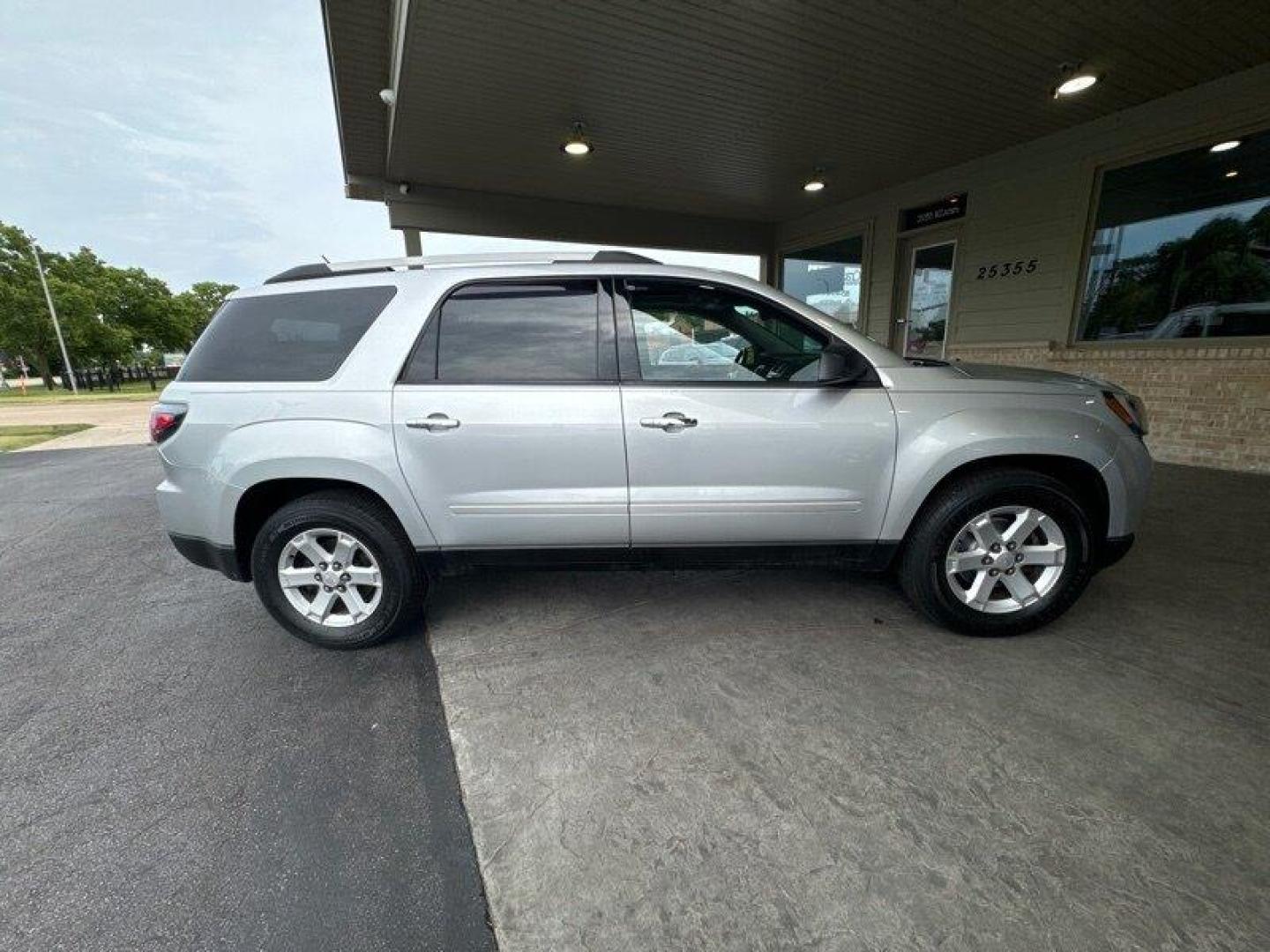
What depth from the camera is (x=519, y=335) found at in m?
2.67

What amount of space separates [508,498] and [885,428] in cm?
182

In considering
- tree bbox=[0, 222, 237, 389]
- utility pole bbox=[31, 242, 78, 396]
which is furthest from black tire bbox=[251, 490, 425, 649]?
utility pole bbox=[31, 242, 78, 396]

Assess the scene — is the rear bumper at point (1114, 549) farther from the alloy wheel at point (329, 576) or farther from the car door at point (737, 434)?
the alloy wheel at point (329, 576)

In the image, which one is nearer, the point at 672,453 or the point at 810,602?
the point at 672,453

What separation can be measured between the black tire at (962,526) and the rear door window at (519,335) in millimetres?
1803

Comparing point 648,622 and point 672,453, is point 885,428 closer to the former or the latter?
point 672,453

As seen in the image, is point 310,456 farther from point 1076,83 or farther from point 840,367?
point 1076,83

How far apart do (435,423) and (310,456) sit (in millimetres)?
608

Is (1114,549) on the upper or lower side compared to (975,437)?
lower

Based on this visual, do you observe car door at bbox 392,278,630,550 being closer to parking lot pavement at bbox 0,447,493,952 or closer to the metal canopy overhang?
parking lot pavement at bbox 0,447,493,952

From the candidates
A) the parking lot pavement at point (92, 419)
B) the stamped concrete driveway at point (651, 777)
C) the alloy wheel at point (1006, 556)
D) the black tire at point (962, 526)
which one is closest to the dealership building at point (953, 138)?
the black tire at point (962, 526)

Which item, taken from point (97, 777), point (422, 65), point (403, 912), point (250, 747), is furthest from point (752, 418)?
point (422, 65)

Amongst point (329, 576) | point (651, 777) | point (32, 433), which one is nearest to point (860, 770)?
point (651, 777)

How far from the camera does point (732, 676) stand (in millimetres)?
2498
